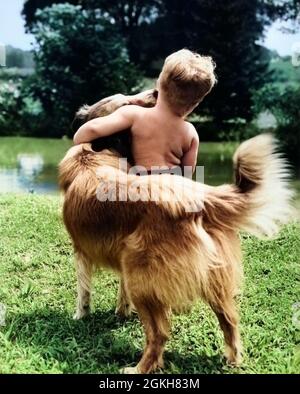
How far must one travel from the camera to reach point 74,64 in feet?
9.20

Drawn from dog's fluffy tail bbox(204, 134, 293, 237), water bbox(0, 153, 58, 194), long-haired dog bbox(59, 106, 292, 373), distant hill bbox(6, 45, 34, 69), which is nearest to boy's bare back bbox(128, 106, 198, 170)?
long-haired dog bbox(59, 106, 292, 373)

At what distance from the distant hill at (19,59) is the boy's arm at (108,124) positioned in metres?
0.69

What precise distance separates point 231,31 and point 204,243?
4.10ft

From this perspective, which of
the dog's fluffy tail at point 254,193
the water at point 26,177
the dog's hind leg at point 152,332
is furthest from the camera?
the water at point 26,177

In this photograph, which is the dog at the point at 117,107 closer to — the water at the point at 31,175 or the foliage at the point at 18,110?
the water at the point at 31,175

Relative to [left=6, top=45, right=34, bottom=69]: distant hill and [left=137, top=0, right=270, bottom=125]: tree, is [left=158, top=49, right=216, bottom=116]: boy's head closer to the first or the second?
[left=137, top=0, right=270, bottom=125]: tree

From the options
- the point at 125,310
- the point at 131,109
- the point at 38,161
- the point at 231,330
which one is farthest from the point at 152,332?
the point at 38,161

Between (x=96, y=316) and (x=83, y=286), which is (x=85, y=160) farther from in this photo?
(x=96, y=316)

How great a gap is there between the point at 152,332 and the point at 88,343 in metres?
0.38

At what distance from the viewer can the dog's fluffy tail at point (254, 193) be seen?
1.92 m

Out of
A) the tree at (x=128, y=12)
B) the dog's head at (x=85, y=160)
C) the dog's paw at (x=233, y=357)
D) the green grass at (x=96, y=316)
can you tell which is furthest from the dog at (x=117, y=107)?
the dog's paw at (x=233, y=357)

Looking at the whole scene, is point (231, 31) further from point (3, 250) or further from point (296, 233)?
point (3, 250)

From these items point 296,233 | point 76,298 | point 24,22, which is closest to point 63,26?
point 24,22

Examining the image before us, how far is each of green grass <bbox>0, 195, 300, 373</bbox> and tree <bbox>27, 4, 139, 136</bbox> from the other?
53 centimetres
